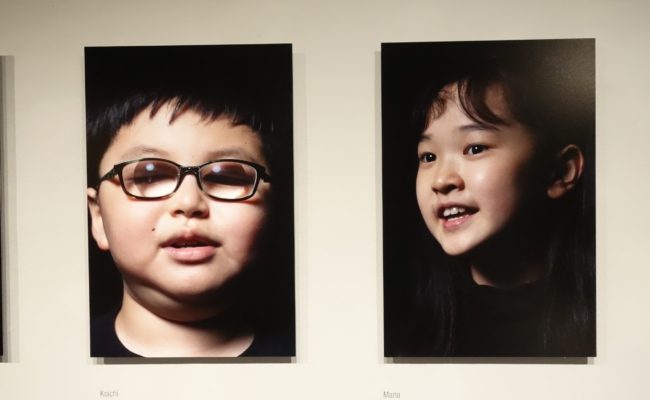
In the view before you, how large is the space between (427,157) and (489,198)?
0.18 m

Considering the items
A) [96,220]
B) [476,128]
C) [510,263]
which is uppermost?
[476,128]

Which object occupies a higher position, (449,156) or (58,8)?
(58,8)

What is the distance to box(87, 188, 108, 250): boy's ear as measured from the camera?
1512 millimetres

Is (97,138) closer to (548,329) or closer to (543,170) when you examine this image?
(543,170)

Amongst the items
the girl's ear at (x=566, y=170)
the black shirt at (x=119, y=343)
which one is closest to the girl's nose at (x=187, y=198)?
the black shirt at (x=119, y=343)

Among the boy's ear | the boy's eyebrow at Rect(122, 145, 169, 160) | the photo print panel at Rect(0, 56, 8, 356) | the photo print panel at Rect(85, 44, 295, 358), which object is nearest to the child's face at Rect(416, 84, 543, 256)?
the photo print panel at Rect(85, 44, 295, 358)

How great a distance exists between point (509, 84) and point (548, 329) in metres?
0.60

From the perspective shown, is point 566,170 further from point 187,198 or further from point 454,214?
point 187,198

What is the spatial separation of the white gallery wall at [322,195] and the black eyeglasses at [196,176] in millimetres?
124

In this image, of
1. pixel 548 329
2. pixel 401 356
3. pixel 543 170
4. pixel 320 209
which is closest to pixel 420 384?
pixel 401 356

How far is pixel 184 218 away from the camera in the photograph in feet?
4.86

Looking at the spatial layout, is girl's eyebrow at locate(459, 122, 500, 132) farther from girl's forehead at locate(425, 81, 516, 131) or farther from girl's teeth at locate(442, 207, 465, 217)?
girl's teeth at locate(442, 207, 465, 217)

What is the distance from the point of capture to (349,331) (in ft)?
5.03

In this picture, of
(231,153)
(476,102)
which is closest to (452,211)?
(476,102)
